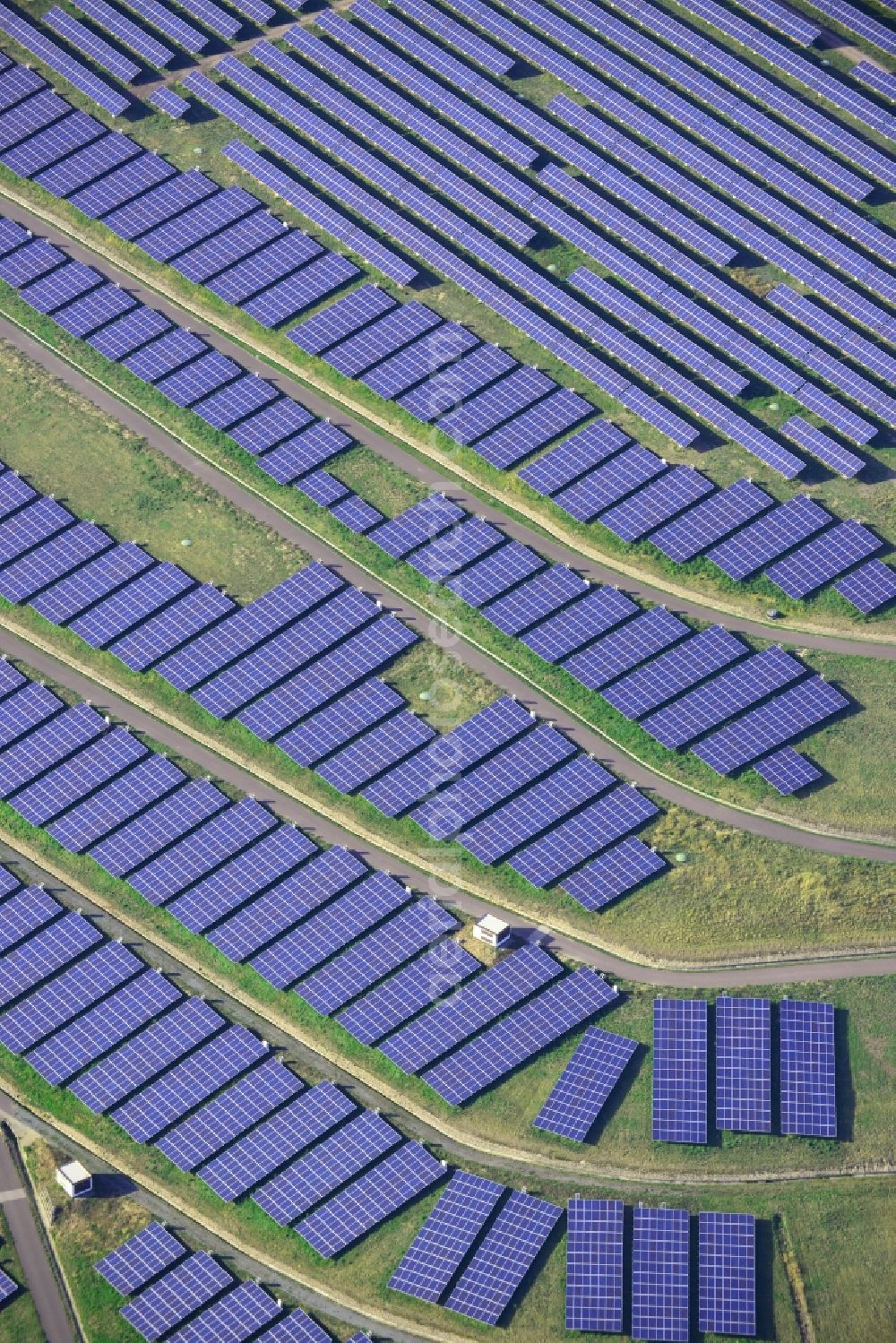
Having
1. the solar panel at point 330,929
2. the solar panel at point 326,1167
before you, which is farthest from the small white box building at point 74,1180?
the solar panel at point 330,929

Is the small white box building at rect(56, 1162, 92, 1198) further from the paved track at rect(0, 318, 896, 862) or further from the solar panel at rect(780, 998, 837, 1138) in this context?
the paved track at rect(0, 318, 896, 862)

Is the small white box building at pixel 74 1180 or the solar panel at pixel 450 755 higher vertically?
the solar panel at pixel 450 755

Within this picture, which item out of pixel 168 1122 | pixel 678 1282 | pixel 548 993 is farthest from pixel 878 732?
pixel 168 1122

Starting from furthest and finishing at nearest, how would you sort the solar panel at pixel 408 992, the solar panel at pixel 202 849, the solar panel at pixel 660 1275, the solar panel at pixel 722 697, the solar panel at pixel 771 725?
the solar panel at pixel 722 697
the solar panel at pixel 771 725
the solar panel at pixel 202 849
the solar panel at pixel 408 992
the solar panel at pixel 660 1275

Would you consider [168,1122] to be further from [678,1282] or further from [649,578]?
[649,578]

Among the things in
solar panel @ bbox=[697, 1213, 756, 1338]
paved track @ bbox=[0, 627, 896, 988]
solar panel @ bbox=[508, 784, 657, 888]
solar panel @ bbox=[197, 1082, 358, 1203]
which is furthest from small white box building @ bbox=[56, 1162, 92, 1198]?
solar panel @ bbox=[697, 1213, 756, 1338]

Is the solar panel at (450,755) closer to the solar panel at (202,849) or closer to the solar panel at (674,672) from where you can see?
the solar panel at (674,672)

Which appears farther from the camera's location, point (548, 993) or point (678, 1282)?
point (548, 993)
